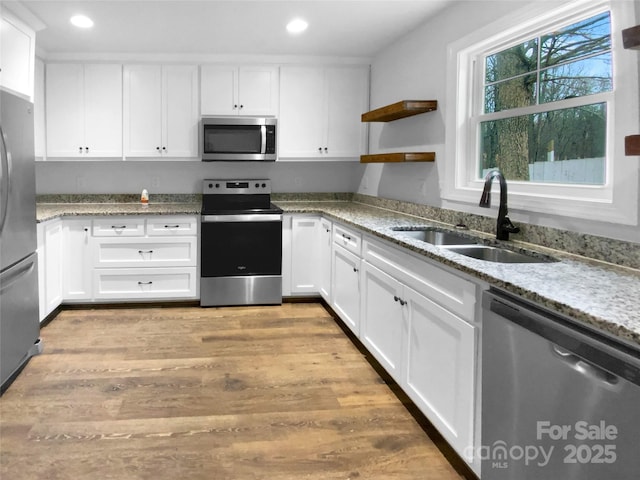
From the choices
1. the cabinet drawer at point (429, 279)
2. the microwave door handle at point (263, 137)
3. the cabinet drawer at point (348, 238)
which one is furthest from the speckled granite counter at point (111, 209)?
the cabinet drawer at point (429, 279)

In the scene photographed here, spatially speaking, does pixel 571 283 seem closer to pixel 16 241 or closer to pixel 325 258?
pixel 16 241

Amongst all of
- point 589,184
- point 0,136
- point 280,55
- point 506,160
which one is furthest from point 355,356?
point 280,55

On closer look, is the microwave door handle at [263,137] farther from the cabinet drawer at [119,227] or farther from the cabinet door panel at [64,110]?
the cabinet door panel at [64,110]

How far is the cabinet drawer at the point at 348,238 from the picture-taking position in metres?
3.65

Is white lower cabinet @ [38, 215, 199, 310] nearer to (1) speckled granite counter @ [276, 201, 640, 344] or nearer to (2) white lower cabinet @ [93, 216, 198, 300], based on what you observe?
(2) white lower cabinet @ [93, 216, 198, 300]

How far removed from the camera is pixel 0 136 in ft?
9.44

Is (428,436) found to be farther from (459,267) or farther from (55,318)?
(55,318)

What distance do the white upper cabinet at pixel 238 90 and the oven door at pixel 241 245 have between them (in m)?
1.04

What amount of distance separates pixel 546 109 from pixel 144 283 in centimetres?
346

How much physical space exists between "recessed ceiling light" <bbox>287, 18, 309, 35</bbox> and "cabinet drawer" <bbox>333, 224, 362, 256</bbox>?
1450mm

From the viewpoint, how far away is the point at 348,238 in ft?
12.8

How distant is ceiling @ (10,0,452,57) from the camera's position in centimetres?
352

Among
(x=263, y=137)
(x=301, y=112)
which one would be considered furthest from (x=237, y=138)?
(x=301, y=112)

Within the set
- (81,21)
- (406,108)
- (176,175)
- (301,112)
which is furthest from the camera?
(176,175)
